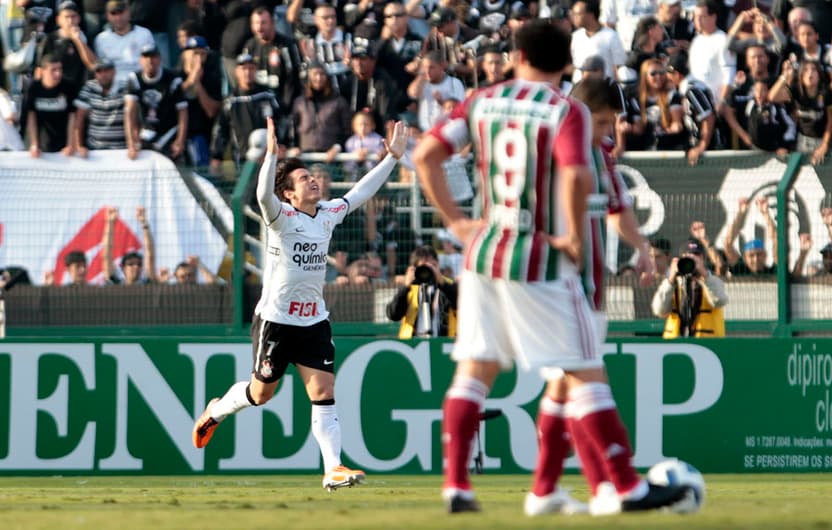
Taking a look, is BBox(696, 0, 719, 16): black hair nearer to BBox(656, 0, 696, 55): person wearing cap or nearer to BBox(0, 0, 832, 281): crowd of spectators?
BBox(0, 0, 832, 281): crowd of spectators

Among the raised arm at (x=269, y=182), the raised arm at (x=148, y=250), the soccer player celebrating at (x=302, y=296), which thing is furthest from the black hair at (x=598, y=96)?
the raised arm at (x=148, y=250)

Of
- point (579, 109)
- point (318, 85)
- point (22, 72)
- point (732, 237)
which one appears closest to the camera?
point (579, 109)

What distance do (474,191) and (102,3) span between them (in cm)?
636

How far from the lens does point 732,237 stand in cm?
1393

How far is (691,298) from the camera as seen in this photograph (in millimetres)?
14195

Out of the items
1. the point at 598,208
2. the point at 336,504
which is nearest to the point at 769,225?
the point at 336,504

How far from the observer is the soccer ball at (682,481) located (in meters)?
6.88

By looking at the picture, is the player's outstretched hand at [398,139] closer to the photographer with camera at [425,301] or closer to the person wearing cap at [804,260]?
the photographer with camera at [425,301]

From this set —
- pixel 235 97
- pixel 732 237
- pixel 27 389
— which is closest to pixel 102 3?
pixel 235 97

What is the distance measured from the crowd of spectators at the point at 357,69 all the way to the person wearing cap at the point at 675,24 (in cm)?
2

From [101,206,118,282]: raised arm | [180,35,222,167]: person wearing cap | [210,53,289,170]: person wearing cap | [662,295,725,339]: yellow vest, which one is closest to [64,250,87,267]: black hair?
[101,206,118,282]: raised arm

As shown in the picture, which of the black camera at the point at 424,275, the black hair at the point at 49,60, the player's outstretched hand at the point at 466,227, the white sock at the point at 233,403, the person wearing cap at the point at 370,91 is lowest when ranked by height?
the white sock at the point at 233,403

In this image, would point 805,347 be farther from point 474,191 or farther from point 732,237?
point 474,191

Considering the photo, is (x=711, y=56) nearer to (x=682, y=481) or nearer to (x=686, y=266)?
(x=686, y=266)
